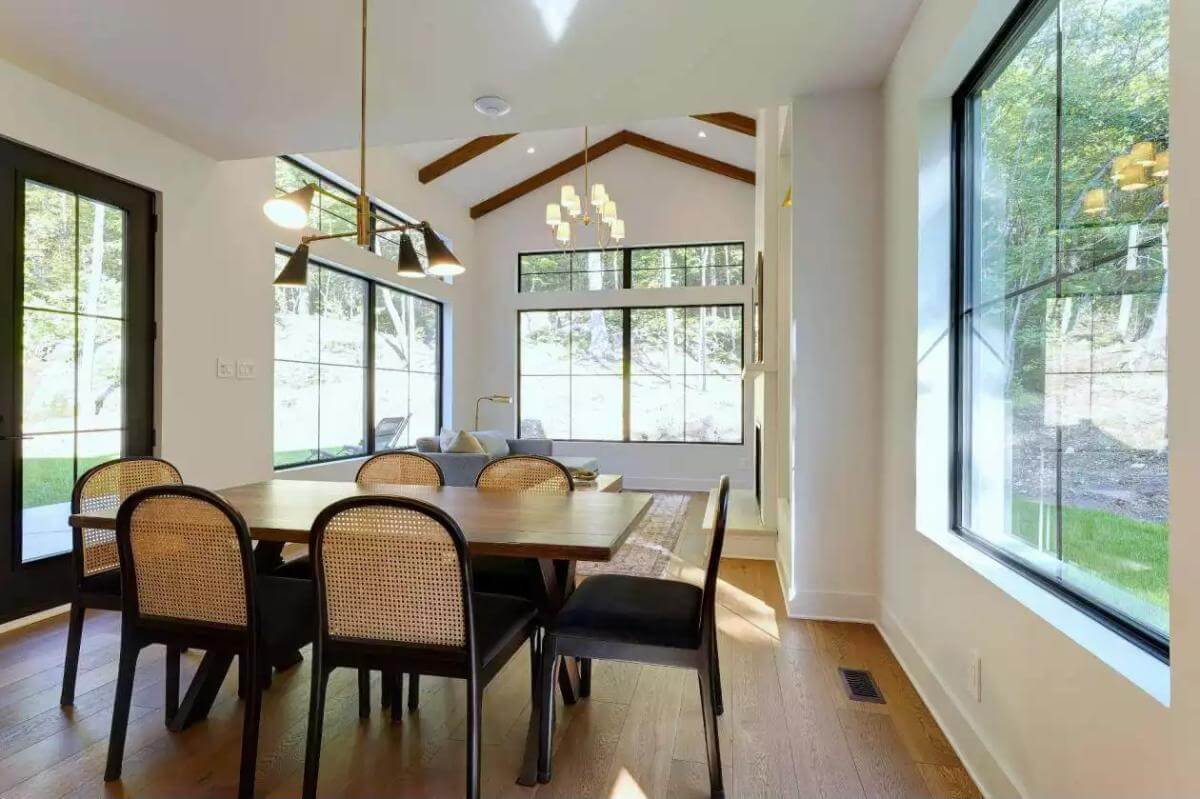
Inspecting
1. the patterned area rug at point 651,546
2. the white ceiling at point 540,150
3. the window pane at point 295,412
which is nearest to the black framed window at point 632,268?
the white ceiling at point 540,150

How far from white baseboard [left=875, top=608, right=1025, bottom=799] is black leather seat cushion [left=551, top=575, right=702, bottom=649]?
2.82ft

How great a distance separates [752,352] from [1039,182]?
5.30m

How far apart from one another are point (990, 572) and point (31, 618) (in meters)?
4.08

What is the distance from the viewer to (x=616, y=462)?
735 centimetres

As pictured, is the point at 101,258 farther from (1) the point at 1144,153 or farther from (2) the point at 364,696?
(1) the point at 1144,153

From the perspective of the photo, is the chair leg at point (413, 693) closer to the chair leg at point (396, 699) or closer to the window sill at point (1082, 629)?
the chair leg at point (396, 699)

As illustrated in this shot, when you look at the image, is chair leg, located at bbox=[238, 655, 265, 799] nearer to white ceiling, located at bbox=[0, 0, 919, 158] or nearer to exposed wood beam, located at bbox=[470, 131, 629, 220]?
white ceiling, located at bbox=[0, 0, 919, 158]

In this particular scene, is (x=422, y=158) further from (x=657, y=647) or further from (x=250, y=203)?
(x=657, y=647)

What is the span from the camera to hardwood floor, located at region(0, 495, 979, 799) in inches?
64.4

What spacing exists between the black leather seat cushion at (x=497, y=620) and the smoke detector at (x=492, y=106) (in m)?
2.45

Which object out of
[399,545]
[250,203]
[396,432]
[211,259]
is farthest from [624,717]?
[396,432]

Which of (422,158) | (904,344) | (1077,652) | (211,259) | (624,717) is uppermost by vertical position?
(422,158)

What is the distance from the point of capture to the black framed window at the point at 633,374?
23.5ft

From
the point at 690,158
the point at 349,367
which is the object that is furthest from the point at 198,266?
the point at 690,158
